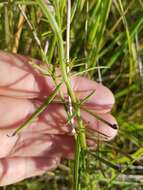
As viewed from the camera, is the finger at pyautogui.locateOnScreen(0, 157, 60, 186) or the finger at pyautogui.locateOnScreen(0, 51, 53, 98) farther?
the finger at pyautogui.locateOnScreen(0, 157, 60, 186)

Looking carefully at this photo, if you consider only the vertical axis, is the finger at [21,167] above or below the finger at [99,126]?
below

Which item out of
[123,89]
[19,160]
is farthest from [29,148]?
[123,89]

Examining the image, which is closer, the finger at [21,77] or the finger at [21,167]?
the finger at [21,77]

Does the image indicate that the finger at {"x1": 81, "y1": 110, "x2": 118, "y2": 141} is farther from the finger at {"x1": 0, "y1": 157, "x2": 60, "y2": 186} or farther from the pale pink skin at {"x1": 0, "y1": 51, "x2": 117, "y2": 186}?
the finger at {"x1": 0, "y1": 157, "x2": 60, "y2": 186}

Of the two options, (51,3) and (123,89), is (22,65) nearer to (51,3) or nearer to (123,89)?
(51,3)

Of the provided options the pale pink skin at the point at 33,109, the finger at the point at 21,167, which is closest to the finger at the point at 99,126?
the pale pink skin at the point at 33,109

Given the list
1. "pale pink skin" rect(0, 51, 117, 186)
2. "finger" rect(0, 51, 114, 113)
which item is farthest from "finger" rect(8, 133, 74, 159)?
"finger" rect(0, 51, 114, 113)

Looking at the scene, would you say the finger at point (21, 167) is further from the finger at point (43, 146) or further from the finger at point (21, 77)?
the finger at point (21, 77)
